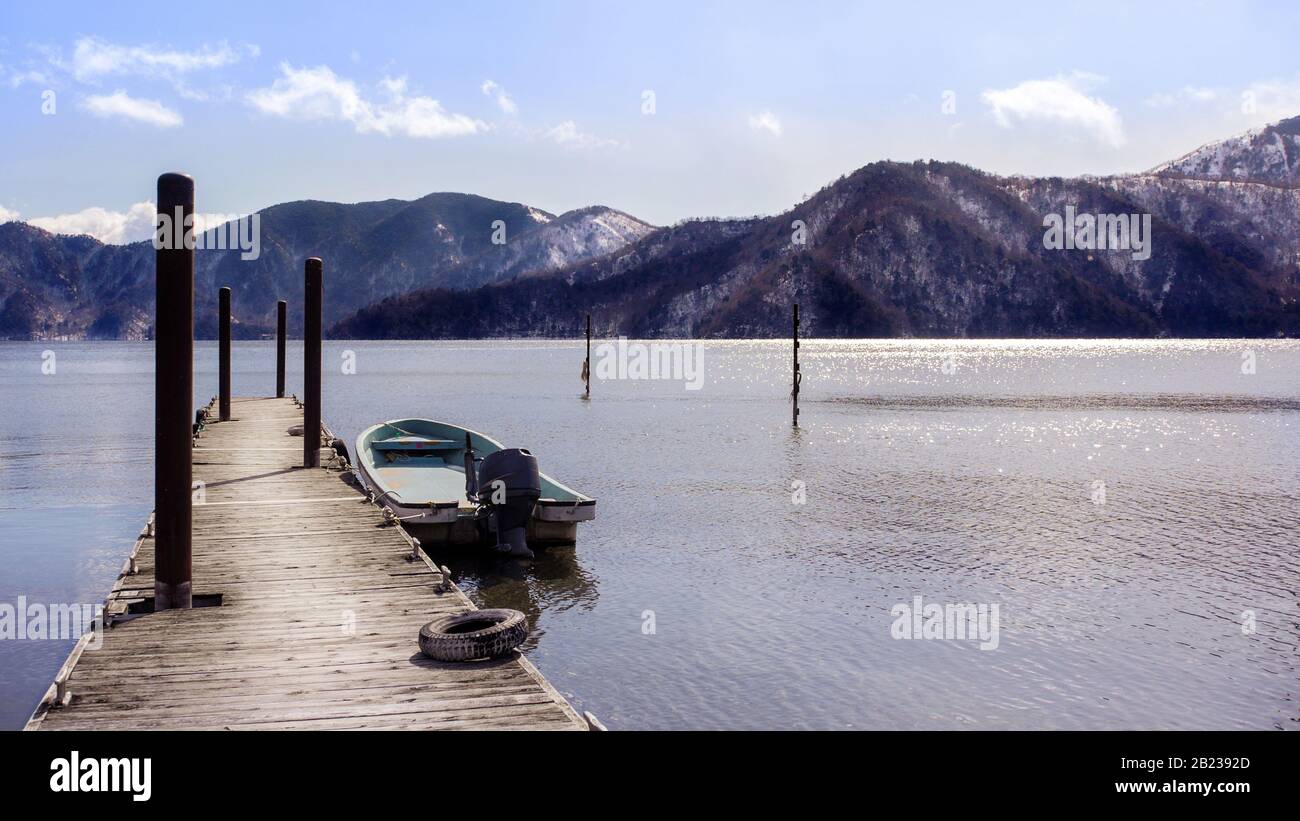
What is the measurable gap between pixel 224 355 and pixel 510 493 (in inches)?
1150

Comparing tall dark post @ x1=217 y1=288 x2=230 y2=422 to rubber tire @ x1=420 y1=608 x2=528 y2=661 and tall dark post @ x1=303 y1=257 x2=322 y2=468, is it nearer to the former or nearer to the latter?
tall dark post @ x1=303 y1=257 x2=322 y2=468

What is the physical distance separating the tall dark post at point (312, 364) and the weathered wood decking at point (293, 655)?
7337 millimetres

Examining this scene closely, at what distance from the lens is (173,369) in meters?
11.4

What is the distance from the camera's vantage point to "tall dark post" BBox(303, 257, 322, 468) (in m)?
24.2

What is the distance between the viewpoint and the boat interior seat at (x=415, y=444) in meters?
30.3

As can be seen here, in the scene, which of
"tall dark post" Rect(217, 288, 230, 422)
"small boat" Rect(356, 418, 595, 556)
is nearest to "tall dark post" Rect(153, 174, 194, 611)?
"small boat" Rect(356, 418, 595, 556)

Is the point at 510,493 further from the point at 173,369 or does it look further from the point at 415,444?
the point at 415,444

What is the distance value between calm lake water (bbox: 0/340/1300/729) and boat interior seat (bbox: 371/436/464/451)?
→ 5.21 m

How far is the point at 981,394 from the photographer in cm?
9744
